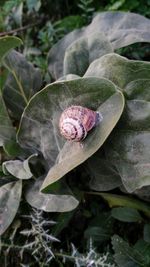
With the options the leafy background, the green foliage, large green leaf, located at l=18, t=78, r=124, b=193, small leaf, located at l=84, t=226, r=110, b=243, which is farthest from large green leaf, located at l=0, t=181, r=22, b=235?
the green foliage

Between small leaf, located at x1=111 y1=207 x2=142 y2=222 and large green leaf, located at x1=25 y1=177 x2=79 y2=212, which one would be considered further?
small leaf, located at x1=111 y1=207 x2=142 y2=222

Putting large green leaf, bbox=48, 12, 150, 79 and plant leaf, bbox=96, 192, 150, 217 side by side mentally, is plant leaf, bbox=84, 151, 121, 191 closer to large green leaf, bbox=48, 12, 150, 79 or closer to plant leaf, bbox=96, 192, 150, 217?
plant leaf, bbox=96, 192, 150, 217

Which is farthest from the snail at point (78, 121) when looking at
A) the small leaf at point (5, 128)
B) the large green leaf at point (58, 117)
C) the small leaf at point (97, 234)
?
the small leaf at point (97, 234)

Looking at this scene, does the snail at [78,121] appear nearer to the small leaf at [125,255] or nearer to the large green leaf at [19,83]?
the small leaf at [125,255]

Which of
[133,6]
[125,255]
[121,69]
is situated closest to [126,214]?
[125,255]

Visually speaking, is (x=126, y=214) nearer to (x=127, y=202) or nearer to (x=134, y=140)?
(x=127, y=202)

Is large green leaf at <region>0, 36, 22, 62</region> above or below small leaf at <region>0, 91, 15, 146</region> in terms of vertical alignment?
above
